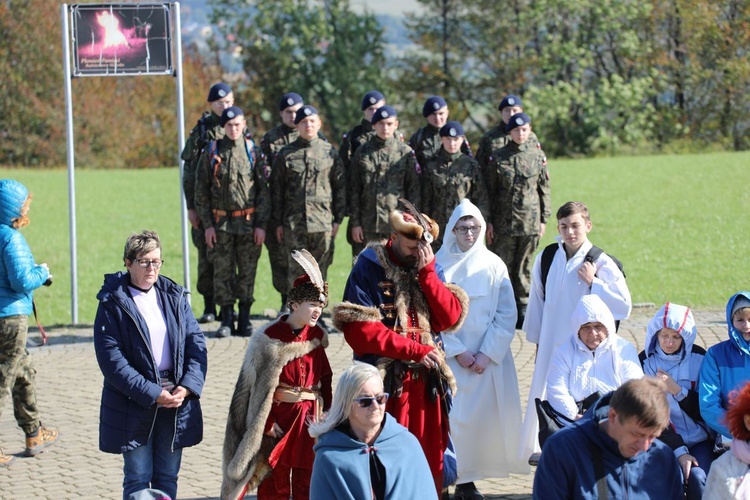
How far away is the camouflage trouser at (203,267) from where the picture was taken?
1335 centimetres

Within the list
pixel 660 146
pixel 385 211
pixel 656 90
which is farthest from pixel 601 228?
pixel 656 90

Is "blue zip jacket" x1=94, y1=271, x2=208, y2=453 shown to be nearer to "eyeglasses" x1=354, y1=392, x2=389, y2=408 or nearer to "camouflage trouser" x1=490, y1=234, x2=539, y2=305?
"eyeglasses" x1=354, y1=392, x2=389, y2=408

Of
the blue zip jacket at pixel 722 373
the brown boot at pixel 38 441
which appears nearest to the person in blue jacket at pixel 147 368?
the brown boot at pixel 38 441

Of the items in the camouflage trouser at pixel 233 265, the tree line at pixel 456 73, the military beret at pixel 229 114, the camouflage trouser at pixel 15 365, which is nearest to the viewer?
the camouflage trouser at pixel 15 365

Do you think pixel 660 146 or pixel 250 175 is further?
pixel 660 146

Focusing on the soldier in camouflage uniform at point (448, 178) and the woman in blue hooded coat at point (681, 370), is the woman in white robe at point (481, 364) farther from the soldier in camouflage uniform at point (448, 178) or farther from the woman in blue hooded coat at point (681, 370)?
the soldier in camouflage uniform at point (448, 178)

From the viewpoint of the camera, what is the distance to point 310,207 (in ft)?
40.7

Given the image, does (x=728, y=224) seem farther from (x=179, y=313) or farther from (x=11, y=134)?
(x=11, y=134)

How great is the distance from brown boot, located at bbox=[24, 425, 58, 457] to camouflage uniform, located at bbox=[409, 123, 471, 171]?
5446 millimetres

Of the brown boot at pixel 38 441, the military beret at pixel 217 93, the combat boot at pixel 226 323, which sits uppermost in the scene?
the military beret at pixel 217 93

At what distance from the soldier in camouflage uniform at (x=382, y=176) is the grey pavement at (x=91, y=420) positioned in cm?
150

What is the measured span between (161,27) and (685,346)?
358 inches

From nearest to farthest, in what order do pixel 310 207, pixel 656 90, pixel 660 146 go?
pixel 310 207 → pixel 660 146 → pixel 656 90

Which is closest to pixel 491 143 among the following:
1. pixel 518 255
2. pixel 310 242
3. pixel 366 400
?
pixel 518 255
